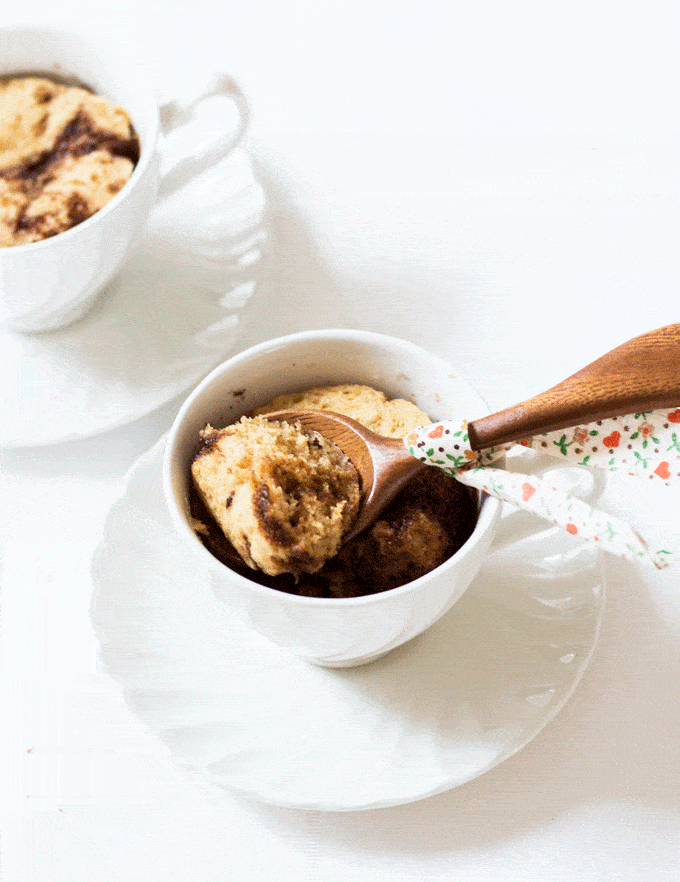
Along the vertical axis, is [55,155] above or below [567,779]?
above

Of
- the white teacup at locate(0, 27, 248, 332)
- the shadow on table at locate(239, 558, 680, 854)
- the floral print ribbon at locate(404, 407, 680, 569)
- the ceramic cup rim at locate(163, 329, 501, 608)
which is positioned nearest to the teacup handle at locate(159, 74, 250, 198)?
the white teacup at locate(0, 27, 248, 332)

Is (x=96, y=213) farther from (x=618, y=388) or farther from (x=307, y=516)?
(x=618, y=388)

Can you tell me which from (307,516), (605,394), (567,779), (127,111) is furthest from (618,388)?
(127,111)

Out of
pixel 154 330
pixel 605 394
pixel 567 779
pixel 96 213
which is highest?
pixel 605 394

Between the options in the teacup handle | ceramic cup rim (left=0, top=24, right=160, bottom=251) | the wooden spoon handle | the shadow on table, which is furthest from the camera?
the teacup handle

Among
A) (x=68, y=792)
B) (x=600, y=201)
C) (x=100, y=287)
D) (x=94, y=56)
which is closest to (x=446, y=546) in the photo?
(x=68, y=792)

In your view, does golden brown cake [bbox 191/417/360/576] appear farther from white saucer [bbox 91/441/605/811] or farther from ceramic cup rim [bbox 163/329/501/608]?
white saucer [bbox 91/441/605/811]

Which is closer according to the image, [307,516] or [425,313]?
[307,516]
